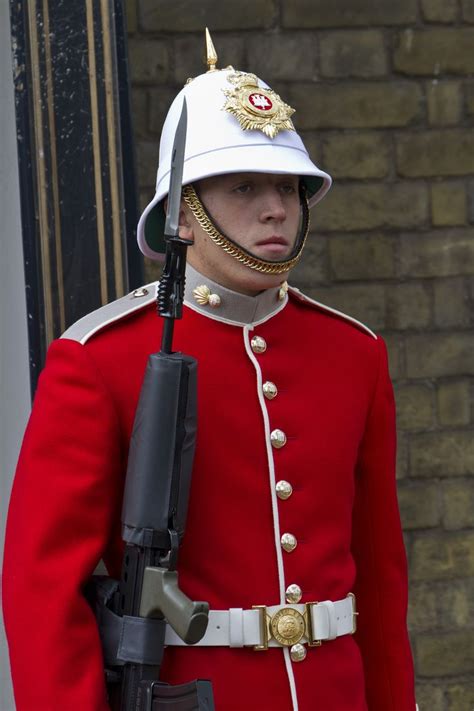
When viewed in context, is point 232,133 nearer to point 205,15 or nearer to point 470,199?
point 205,15

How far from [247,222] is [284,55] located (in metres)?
1.91

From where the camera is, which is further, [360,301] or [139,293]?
[360,301]

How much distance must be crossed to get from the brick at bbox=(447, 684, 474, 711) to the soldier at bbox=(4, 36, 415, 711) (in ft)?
6.02

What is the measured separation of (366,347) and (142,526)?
0.63m

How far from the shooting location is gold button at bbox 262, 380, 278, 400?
2.54 metres

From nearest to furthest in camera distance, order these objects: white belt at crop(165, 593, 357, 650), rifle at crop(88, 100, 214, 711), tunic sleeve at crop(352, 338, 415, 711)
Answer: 1. rifle at crop(88, 100, 214, 711)
2. white belt at crop(165, 593, 357, 650)
3. tunic sleeve at crop(352, 338, 415, 711)

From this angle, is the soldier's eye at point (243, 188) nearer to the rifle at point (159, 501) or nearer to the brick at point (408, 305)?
the rifle at point (159, 501)

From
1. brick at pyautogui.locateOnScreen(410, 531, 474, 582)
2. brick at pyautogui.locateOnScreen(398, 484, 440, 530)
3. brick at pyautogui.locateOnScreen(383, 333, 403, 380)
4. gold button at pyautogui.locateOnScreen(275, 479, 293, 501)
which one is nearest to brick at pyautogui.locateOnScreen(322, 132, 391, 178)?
brick at pyautogui.locateOnScreen(383, 333, 403, 380)

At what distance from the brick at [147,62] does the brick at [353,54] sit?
0.46 metres

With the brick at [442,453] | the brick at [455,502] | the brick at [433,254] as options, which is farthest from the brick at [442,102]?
the brick at [455,502]

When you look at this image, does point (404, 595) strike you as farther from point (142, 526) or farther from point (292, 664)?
point (142, 526)

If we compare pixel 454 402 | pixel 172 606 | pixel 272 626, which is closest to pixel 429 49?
pixel 454 402

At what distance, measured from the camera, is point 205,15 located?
4.20 metres

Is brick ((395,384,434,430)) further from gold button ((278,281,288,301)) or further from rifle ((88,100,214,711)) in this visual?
rifle ((88,100,214,711))
